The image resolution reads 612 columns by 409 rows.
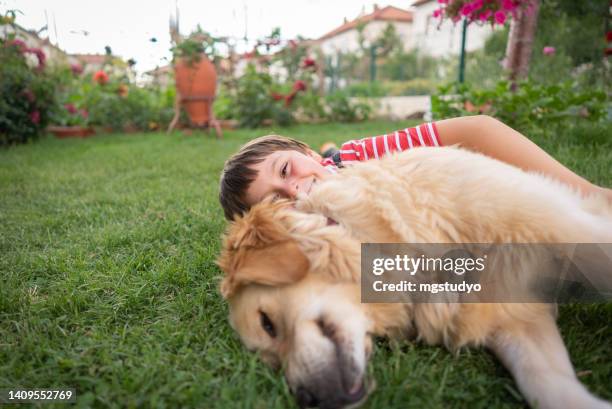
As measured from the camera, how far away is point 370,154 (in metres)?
2.99

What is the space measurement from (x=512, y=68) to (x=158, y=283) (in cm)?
559

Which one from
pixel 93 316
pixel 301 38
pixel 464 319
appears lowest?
pixel 93 316

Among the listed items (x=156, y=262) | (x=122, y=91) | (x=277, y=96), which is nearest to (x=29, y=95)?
(x=122, y=91)

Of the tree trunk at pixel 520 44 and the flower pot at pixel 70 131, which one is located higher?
the tree trunk at pixel 520 44

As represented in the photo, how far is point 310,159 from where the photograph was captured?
106 inches

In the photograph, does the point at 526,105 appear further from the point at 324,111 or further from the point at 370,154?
the point at 324,111

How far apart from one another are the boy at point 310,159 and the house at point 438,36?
1255 centimetres

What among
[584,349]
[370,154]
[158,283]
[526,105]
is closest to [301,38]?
[526,105]

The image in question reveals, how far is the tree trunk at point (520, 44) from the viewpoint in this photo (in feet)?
18.0

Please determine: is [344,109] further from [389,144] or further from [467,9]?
[389,144]

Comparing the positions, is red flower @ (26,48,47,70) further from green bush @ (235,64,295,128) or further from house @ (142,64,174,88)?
green bush @ (235,64,295,128)

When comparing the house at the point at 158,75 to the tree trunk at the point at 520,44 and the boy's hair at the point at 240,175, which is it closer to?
the tree trunk at the point at 520,44

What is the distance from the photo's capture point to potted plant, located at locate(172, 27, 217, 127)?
857 centimetres

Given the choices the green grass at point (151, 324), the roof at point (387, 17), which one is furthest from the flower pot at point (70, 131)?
the roof at point (387, 17)
